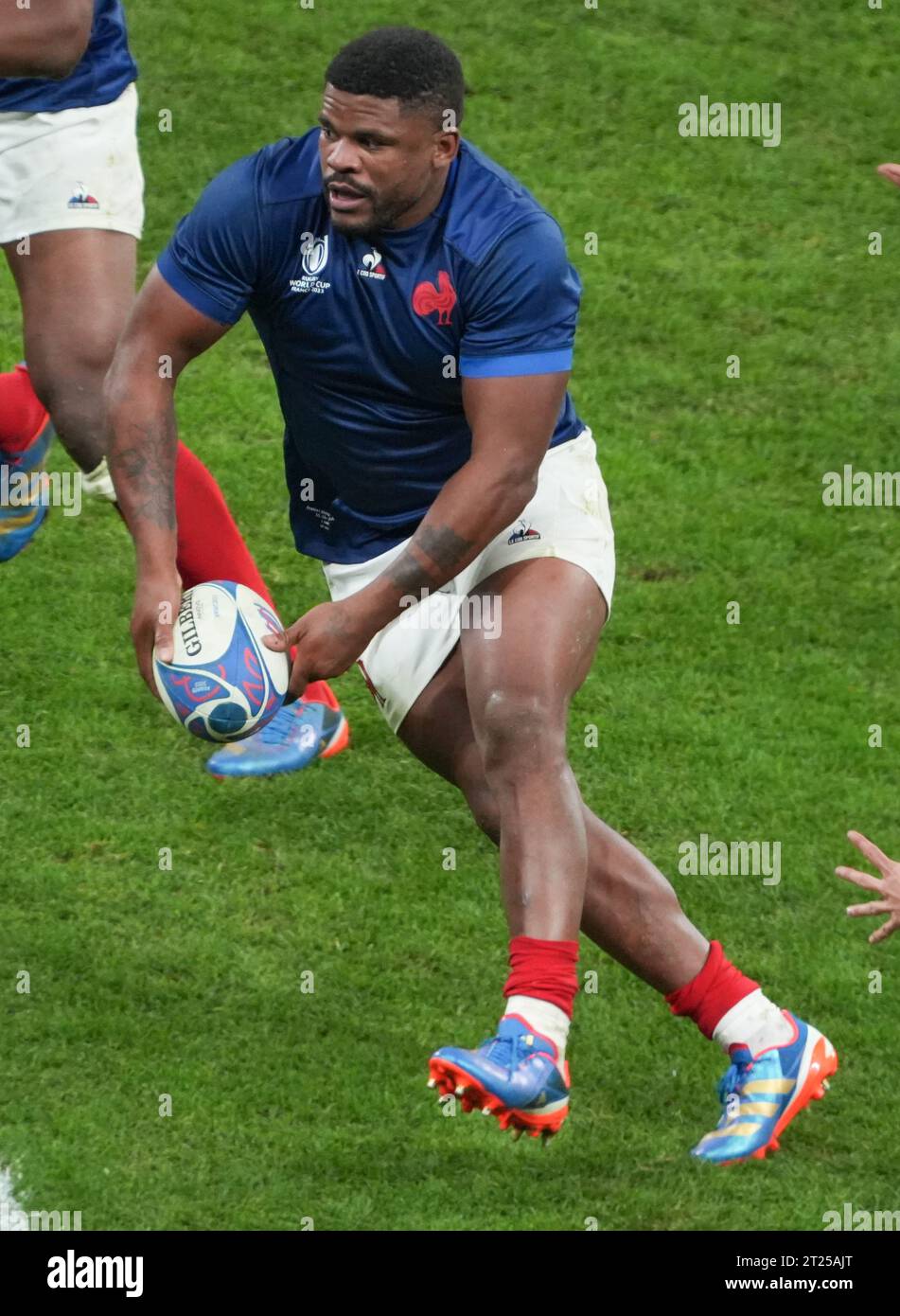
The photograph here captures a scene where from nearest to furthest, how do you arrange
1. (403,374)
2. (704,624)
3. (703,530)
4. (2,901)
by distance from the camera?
(403,374) → (2,901) → (704,624) → (703,530)

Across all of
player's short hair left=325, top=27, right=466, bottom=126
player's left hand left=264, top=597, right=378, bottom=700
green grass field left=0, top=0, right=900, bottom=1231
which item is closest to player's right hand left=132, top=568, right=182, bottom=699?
player's left hand left=264, top=597, right=378, bottom=700

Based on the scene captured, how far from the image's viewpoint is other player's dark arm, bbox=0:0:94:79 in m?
5.79

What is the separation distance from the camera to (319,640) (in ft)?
16.5

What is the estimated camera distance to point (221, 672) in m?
5.11

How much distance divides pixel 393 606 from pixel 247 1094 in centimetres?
128

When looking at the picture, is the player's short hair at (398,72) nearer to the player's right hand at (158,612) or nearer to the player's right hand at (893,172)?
the player's right hand at (893,172)

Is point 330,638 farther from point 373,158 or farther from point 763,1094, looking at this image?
point 763,1094

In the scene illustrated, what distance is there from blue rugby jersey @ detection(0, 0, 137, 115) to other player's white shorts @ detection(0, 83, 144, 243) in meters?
0.03

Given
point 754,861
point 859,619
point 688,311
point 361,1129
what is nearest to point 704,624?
point 859,619

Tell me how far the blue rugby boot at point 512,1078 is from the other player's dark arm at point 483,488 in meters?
1.01

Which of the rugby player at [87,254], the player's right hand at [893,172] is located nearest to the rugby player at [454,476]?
the player's right hand at [893,172]

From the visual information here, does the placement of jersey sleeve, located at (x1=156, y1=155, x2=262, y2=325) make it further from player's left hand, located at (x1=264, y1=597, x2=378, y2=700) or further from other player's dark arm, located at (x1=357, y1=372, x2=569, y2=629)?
player's left hand, located at (x1=264, y1=597, x2=378, y2=700)

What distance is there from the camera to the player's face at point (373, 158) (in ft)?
16.2

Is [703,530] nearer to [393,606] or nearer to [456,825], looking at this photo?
[456,825]
